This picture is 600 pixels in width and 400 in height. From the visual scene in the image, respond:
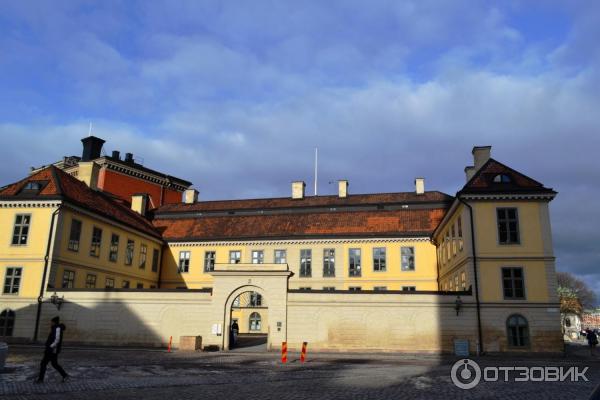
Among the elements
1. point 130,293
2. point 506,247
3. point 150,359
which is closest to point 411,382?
point 150,359

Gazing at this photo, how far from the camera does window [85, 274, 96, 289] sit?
35531 mm

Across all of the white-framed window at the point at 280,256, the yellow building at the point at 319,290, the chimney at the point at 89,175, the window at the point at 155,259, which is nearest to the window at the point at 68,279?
the yellow building at the point at 319,290

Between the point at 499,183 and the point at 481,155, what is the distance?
5.32 metres

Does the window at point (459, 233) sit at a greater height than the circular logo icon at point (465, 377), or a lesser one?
greater

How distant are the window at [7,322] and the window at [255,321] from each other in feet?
63.5

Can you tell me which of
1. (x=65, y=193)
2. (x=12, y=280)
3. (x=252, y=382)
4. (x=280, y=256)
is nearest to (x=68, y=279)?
(x=12, y=280)

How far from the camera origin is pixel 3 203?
33.4 m

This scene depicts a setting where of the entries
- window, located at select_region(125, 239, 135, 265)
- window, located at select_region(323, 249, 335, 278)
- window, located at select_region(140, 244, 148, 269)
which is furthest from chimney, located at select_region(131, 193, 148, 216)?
window, located at select_region(323, 249, 335, 278)

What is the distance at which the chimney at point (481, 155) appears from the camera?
35.9m

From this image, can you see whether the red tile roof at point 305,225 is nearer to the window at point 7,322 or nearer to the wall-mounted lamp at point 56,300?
the wall-mounted lamp at point 56,300

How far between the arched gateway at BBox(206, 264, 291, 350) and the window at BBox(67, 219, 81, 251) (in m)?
10.5

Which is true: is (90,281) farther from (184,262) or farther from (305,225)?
(305,225)

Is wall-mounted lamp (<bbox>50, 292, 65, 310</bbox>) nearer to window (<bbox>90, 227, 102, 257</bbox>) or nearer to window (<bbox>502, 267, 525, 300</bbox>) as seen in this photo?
window (<bbox>90, 227, 102, 257</bbox>)

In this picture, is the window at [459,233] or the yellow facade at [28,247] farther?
the window at [459,233]
